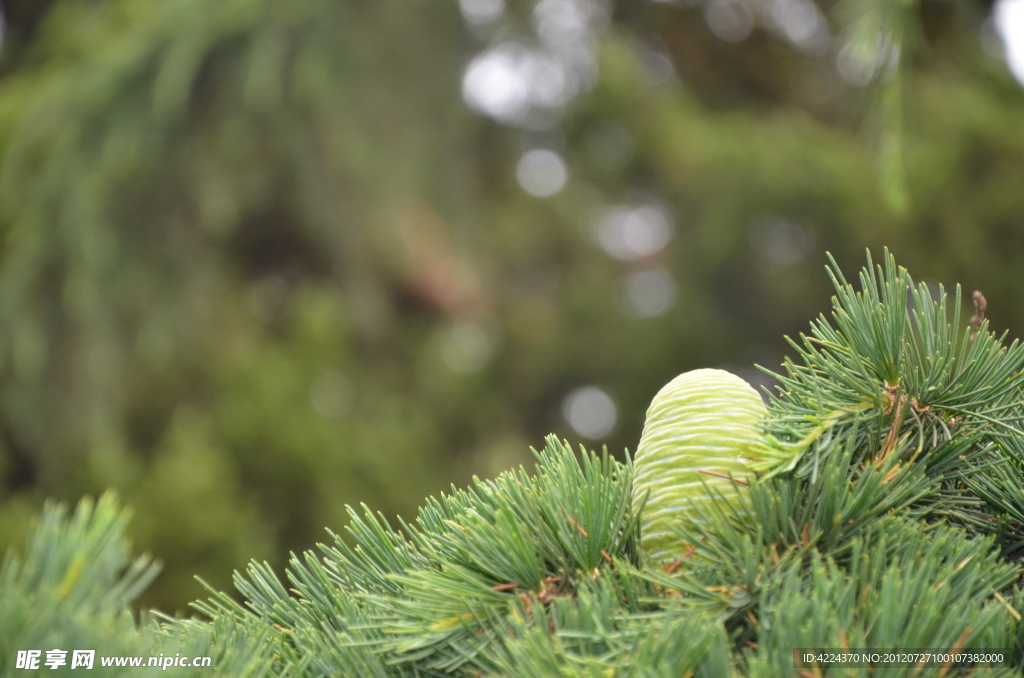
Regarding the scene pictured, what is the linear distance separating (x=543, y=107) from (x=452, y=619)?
2638 millimetres

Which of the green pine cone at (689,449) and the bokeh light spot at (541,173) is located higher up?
the bokeh light spot at (541,173)

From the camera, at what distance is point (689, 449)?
0.78 feet

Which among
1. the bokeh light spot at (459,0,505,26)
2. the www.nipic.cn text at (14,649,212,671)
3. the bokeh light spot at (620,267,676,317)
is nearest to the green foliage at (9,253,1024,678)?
the www.nipic.cn text at (14,649,212,671)

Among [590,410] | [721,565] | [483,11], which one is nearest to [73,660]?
[721,565]

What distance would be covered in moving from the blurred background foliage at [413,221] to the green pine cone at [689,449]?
413 millimetres

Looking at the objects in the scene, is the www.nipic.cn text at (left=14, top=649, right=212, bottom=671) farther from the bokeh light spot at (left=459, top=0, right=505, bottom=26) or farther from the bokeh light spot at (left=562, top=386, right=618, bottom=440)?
the bokeh light spot at (left=562, top=386, right=618, bottom=440)

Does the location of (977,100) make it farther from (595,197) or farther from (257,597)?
(257,597)

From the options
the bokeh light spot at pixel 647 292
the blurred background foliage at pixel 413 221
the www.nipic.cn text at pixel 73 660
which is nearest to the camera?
the www.nipic.cn text at pixel 73 660

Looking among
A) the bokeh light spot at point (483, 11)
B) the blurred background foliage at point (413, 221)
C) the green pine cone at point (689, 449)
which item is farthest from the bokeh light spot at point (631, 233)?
the green pine cone at point (689, 449)

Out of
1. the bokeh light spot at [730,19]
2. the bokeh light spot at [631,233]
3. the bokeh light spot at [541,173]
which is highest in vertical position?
the bokeh light spot at [730,19]

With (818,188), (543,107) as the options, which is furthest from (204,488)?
(818,188)

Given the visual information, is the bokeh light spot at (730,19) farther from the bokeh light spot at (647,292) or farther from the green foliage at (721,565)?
the green foliage at (721,565)

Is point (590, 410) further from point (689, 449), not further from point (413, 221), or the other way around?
point (689, 449)

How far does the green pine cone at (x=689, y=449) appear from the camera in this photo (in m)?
0.23
